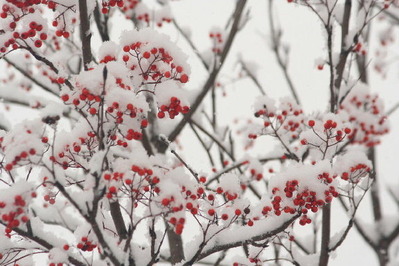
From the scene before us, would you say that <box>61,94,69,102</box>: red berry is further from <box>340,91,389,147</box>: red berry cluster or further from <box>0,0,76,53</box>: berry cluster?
<box>340,91,389,147</box>: red berry cluster

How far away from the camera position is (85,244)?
7.53 ft

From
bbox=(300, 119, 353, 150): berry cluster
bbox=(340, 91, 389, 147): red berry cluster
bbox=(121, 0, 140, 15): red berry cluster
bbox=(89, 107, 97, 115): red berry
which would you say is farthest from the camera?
bbox=(121, 0, 140, 15): red berry cluster

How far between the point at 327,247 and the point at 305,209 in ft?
3.41

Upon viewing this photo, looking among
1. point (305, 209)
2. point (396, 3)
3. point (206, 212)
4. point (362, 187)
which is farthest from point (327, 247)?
point (396, 3)

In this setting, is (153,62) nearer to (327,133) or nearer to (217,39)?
(327,133)

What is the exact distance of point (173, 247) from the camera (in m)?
3.87

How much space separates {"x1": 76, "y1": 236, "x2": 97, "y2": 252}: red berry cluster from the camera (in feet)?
7.47

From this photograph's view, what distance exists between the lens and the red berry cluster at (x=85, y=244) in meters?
2.28

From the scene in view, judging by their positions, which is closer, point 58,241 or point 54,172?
point 54,172

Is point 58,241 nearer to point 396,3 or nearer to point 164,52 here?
point 164,52

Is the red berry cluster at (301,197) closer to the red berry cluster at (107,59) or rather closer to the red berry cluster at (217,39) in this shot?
the red berry cluster at (107,59)

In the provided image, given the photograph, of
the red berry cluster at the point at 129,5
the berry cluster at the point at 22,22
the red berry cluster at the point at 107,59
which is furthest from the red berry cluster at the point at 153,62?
the red berry cluster at the point at 129,5

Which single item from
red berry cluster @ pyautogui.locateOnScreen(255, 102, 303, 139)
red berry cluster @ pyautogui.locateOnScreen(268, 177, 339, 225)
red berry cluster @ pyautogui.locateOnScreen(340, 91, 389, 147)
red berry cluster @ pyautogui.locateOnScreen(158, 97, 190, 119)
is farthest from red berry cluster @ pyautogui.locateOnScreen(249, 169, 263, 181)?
red berry cluster @ pyautogui.locateOnScreen(158, 97, 190, 119)

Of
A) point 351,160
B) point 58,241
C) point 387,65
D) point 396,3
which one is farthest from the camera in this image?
point 387,65
